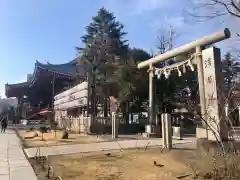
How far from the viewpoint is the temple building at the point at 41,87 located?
49.4 meters

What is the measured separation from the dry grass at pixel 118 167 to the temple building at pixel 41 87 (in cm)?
3795

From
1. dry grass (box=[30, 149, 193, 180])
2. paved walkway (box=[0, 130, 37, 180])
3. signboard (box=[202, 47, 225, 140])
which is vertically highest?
signboard (box=[202, 47, 225, 140])

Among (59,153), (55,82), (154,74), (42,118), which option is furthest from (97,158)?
(42,118)

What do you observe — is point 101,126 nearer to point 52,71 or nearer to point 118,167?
point 118,167

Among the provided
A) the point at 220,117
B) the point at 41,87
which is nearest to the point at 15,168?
the point at 220,117

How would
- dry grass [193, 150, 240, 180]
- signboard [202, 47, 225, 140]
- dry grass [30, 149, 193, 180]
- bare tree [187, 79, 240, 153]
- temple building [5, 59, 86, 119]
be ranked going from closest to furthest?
dry grass [193, 150, 240, 180] < bare tree [187, 79, 240, 153] < dry grass [30, 149, 193, 180] < signboard [202, 47, 225, 140] < temple building [5, 59, 86, 119]

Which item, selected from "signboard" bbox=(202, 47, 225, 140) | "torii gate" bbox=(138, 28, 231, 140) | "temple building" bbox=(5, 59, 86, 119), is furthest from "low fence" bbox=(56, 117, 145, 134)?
"temple building" bbox=(5, 59, 86, 119)

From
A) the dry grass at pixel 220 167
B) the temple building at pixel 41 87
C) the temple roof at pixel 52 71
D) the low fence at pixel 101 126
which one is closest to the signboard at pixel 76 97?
the low fence at pixel 101 126

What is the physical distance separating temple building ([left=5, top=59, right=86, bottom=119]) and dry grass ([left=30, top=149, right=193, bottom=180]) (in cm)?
3795

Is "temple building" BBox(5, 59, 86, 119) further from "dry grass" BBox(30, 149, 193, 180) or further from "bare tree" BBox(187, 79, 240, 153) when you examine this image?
"bare tree" BBox(187, 79, 240, 153)

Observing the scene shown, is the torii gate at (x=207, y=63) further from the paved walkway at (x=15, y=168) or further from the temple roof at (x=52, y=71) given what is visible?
the temple roof at (x=52, y=71)

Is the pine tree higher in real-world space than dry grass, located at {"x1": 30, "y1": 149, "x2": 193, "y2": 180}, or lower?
higher

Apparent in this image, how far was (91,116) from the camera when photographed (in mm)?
23188

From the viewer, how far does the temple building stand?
1946 inches
